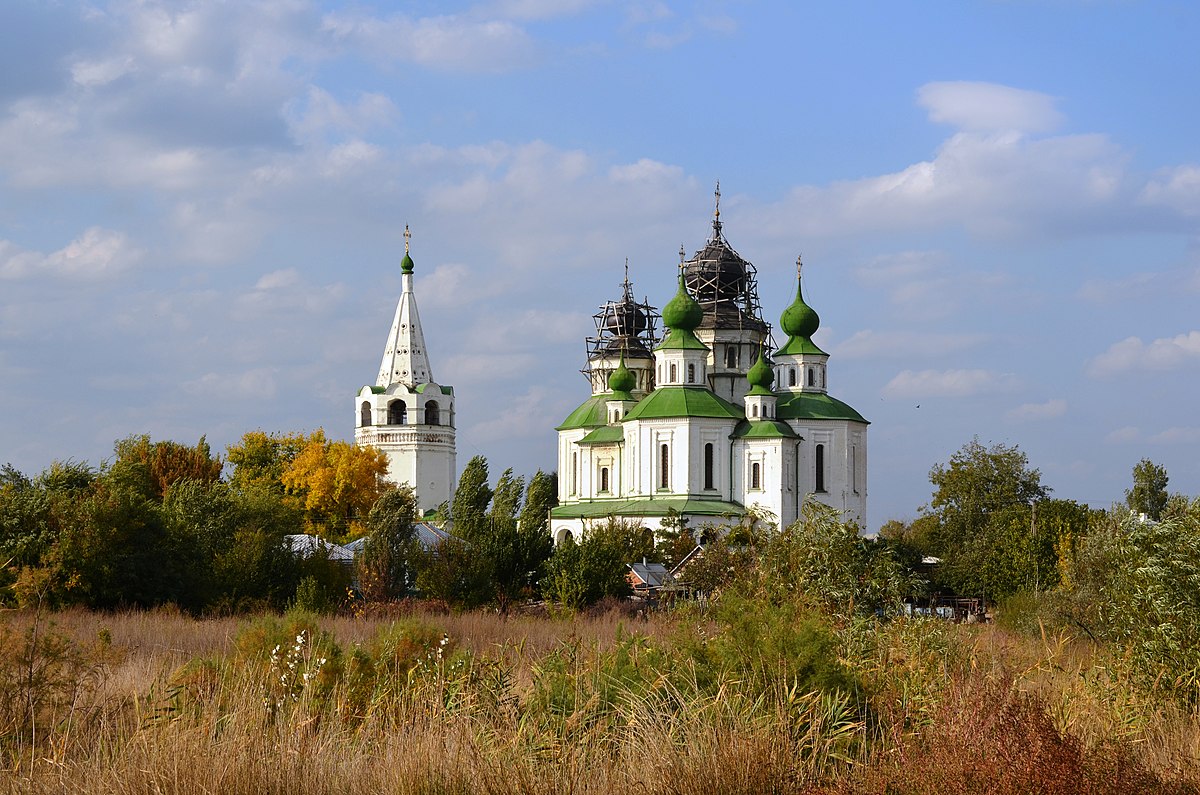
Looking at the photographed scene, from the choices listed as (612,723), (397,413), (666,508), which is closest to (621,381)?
(666,508)

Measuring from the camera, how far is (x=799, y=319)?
65062 mm

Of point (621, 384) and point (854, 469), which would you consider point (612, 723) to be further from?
point (621, 384)

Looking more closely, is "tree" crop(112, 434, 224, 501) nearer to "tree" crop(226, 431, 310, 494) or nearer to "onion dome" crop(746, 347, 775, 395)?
"tree" crop(226, 431, 310, 494)

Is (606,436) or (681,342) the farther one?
(606,436)

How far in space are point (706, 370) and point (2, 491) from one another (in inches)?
1706

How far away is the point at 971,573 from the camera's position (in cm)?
5041

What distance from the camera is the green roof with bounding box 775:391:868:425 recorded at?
207 feet

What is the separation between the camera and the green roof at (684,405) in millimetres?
61000

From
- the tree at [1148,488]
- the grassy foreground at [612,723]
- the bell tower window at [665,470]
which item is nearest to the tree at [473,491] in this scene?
the bell tower window at [665,470]

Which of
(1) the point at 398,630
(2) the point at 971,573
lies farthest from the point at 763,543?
(2) the point at 971,573

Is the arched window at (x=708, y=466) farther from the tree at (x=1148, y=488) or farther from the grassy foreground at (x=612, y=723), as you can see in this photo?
the grassy foreground at (x=612, y=723)

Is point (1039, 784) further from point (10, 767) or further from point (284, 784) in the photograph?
point (10, 767)

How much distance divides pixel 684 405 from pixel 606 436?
6772 millimetres

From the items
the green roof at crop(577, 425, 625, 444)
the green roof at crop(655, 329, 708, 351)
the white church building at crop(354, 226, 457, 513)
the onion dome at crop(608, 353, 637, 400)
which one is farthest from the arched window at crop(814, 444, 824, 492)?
the white church building at crop(354, 226, 457, 513)
